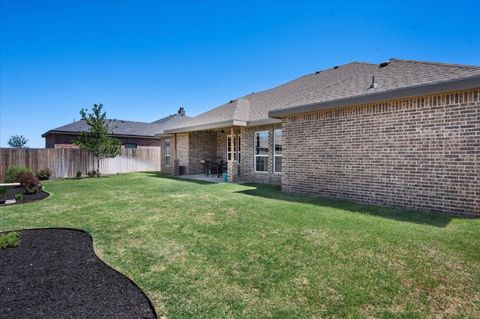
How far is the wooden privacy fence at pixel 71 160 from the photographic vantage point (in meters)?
16.1

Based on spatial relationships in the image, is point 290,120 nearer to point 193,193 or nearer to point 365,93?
point 365,93

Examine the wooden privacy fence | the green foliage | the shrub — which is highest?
the wooden privacy fence

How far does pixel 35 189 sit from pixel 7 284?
934 centimetres

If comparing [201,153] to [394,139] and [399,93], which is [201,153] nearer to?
[394,139]

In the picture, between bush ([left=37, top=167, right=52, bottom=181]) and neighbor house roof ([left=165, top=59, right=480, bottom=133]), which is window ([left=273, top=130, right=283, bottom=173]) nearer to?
neighbor house roof ([left=165, top=59, right=480, bottom=133])

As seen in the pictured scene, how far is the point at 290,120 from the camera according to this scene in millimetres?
9969

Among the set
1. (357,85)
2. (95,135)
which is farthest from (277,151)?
(95,135)

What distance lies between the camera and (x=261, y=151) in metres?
13.1

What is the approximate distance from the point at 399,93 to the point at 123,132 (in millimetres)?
24964

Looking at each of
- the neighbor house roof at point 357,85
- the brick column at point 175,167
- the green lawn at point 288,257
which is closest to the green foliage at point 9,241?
the green lawn at point 288,257

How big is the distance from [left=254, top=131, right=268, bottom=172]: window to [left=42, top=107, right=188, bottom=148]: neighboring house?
15.0m

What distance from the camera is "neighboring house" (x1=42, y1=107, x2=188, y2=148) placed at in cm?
2323

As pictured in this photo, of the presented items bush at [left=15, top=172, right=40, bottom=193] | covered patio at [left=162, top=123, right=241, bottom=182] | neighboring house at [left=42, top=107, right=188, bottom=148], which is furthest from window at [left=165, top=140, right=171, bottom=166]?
bush at [left=15, top=172, right=40, bottom=193]

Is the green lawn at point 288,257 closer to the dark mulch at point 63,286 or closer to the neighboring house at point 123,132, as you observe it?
the dark mulch at point 63,286
